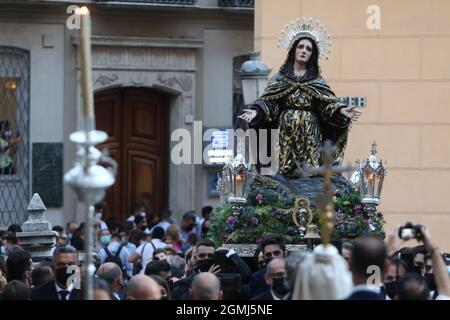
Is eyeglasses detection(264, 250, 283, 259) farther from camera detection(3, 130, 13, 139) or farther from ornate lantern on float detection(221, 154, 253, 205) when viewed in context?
camera detection(3, 130, 13, 139)

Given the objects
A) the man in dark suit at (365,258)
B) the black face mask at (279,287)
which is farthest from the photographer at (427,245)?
the black face mask at (279,287)

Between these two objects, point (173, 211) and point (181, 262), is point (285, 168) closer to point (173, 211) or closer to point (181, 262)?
point (181, 262)

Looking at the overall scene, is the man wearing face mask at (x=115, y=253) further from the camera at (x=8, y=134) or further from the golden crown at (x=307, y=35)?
the camera at (x=8, y=134)

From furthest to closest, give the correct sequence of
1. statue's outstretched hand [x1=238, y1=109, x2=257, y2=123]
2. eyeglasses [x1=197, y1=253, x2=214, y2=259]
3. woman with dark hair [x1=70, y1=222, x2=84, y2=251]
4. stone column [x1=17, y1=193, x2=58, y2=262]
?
woman with dark hair [x1=70, y1=222, x2=84, y2=251] → stone column [x1=17, y1=193, x2=58, y2=262] → statue's outstretched hand [x1=238, y1=109, x2=257, y2=123] → eyeglasses [x1=197, y1=253, x2=214, y2=259]

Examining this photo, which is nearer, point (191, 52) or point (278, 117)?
point (278, 117)

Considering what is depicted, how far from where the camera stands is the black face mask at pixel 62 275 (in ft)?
36.7

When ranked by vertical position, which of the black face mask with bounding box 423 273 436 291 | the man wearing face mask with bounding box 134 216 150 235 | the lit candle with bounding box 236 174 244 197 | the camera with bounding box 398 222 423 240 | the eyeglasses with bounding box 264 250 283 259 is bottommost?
the black face mask with bounding box 423 273 436 291

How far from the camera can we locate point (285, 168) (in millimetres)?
14102

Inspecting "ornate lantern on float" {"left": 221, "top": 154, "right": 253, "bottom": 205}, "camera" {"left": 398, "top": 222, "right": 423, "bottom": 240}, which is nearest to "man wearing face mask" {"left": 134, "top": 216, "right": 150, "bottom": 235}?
"ornate lantern on float" {"left": 221, "top": 154, "right": 253, "bottom": 205}

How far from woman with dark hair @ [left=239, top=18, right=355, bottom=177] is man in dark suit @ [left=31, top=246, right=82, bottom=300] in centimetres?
294

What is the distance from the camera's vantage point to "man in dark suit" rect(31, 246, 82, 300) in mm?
10742

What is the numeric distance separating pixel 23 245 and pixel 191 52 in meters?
9.57

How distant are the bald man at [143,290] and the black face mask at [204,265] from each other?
A: 12.0ft
